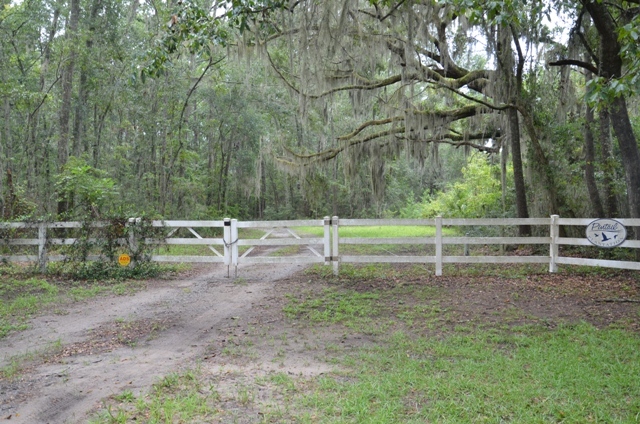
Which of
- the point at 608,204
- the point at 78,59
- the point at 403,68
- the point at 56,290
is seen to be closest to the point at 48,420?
the point at 56,290

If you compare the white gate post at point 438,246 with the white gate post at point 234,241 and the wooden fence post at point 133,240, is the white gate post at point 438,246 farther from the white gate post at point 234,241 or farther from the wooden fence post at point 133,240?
the wooden fence post at point 133,240

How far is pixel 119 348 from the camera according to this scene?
16.6 feet

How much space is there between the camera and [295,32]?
10672 mm

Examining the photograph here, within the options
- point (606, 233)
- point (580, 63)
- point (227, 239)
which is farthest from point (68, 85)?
point (606, 233)

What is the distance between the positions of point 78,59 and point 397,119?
11.5m

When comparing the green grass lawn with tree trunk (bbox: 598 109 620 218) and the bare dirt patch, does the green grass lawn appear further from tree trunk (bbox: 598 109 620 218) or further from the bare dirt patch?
the bare dirt patch

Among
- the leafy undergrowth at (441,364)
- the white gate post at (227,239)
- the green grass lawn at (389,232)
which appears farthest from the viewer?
the green grass lawn at (389,232)

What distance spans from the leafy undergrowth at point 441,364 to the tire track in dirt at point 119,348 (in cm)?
36

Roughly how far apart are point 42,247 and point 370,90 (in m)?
8.69

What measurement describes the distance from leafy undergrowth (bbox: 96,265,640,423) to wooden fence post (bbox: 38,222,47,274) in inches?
219

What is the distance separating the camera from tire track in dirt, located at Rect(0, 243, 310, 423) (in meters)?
3.61

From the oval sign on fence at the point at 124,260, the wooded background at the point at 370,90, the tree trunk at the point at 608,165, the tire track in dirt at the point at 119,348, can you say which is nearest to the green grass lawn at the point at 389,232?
the wooded background at the point at 370,90

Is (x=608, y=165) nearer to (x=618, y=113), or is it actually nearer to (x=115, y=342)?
(x=618, y=113)

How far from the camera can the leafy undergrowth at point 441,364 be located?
11.3 feet
